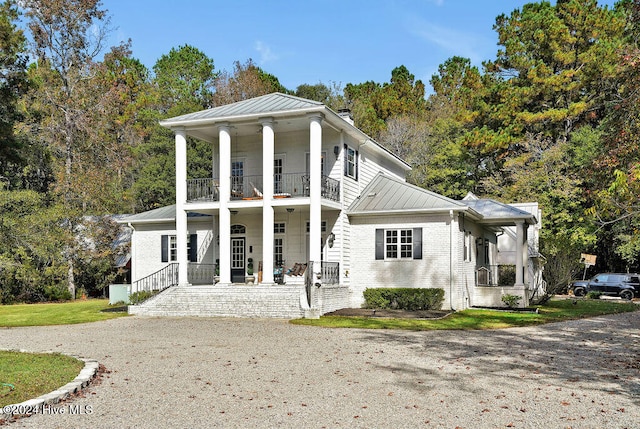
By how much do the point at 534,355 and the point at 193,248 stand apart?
17.7 meters

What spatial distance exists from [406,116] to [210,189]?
29937 millimetres

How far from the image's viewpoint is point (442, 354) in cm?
1166

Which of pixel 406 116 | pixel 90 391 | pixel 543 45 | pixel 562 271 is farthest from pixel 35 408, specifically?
pixel 406 116

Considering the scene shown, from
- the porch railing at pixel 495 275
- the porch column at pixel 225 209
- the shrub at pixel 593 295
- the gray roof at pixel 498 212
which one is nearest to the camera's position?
the porch column at pixel 225 209

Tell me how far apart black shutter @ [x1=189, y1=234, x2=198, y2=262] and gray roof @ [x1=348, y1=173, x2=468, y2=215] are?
7525 millimetres

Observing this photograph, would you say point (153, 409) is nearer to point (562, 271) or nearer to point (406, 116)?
point (562, 271)

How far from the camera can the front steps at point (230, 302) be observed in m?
19.8

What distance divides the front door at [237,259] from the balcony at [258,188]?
2102 millimetres

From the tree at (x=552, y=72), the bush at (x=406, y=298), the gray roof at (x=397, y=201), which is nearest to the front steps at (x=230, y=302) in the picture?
the bush at (x=406, y=298)

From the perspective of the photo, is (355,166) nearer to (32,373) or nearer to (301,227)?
(301,227)

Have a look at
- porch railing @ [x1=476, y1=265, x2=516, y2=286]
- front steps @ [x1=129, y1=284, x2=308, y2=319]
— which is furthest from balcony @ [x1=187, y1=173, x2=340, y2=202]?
porch railing @ [x1=476, y1=265, x2=516, y2=286]

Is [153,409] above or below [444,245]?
below

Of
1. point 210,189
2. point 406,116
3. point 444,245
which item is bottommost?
point 444,245

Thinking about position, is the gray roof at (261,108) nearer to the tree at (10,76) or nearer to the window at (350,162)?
the window at (350,162)
